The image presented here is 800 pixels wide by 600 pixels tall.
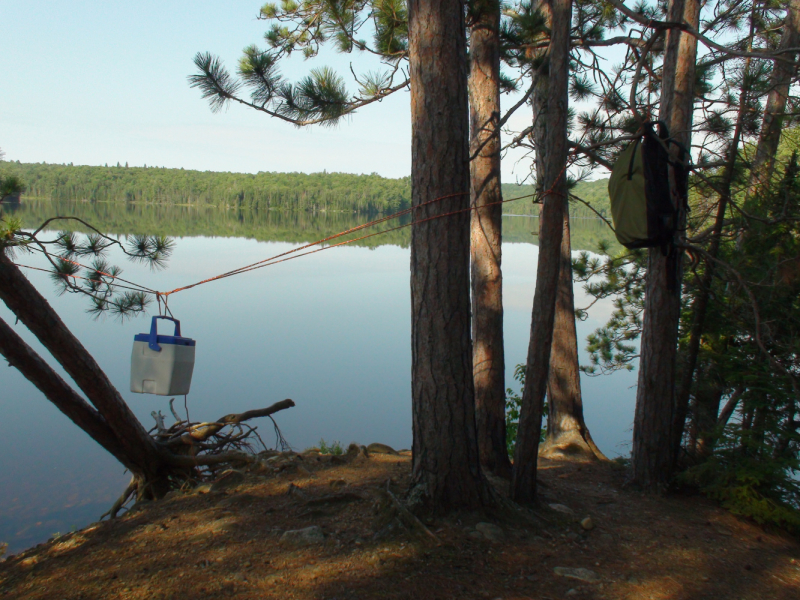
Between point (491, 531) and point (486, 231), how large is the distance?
2.56 meters

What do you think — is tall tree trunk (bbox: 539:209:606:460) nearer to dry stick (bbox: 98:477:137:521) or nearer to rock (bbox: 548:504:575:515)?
rock (bbox: 548:504:575:515)

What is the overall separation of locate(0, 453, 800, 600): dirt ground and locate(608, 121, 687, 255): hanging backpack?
1824 millimetres

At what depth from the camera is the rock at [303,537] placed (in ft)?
10.3

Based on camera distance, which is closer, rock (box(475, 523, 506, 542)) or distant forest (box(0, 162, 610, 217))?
rock (box(475, 523, 506, 542))

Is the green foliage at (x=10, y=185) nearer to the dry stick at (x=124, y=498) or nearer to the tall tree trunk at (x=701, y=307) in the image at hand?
the dry stick at (x=124, y=498)

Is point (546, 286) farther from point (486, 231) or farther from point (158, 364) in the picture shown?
point (158, 364)

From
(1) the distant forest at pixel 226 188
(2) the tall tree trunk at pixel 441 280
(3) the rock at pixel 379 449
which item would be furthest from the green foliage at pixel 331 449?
(1) the distant forest at pixel 226 188

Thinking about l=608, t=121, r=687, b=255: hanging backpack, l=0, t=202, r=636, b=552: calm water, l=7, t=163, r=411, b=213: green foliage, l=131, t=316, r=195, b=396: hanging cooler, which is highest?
l=7, t=163, r=411, b=213: green foliage

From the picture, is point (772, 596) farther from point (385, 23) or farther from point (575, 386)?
point (385, 23)

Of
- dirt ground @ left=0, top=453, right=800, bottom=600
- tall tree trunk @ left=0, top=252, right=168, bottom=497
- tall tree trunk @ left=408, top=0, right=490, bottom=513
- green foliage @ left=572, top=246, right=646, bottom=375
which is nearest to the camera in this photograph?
dirt ground @ left=0, top=453, right=800, bottom=600

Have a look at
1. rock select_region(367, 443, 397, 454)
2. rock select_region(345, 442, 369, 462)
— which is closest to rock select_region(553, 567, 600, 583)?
rock select_region(345, 442, 369, 462)

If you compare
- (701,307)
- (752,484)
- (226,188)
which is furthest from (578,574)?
(226,188)

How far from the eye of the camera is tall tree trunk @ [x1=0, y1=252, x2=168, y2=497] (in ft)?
11.7

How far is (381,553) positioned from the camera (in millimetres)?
2998
